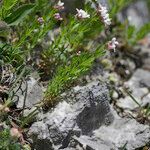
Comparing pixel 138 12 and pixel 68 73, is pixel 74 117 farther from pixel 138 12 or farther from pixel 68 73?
pixel 138 12

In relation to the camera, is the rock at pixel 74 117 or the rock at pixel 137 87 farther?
the rock at pixel 137 87

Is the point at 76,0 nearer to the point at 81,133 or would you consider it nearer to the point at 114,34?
the point at 114,34

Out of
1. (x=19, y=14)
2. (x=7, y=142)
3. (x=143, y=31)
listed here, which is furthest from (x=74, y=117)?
(x=143, y=31)

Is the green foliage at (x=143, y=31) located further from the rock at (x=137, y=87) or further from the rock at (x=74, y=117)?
the rock at (x=74, y=117)

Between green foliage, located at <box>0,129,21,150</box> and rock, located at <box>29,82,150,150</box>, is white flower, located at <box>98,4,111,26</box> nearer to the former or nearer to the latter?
rock, located at <box>29,82,150,150</box>

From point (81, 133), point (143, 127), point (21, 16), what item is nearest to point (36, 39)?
point (21, 16)

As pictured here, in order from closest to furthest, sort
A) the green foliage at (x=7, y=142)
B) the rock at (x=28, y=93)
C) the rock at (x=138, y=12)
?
the green foliage at (x=7, y=142), the rock at (x=28, y=93), the rock at (x=138, y=12)

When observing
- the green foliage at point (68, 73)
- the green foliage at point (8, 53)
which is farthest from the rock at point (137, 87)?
the green foliage at point (8, 53)
